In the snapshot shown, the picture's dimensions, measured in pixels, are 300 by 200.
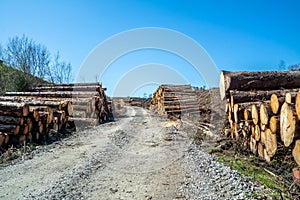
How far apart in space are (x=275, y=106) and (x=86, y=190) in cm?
456

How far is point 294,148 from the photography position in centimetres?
447

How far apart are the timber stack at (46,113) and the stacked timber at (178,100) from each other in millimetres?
4846

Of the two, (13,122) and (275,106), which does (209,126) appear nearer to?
(275,106)

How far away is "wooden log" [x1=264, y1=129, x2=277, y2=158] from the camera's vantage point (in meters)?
5.16

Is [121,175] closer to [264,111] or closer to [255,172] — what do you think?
[255,172]

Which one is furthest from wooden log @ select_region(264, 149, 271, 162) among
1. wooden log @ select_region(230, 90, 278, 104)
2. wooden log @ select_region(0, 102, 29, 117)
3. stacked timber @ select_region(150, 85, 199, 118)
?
wooden log @ select_region(0, 102, 29, 117)

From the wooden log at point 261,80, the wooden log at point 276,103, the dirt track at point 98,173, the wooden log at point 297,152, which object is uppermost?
the wooden log at point 261,80

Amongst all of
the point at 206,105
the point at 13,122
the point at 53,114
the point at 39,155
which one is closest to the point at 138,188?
the point at 39,155

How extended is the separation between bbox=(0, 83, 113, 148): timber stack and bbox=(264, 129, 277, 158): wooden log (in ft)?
23.9

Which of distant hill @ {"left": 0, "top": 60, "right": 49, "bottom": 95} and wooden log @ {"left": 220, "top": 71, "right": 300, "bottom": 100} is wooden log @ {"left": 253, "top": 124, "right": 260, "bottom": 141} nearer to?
wooden log @ {"left": 220, "top": 71, "right": 300, "bottom": 100}

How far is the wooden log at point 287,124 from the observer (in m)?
4.48

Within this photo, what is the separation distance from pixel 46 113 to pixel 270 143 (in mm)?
7945

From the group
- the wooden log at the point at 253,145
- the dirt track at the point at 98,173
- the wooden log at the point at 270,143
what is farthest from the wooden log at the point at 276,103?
the dirt track at the point at 98,173

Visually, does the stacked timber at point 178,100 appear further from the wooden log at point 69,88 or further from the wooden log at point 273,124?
the wooden log at point 273,124
